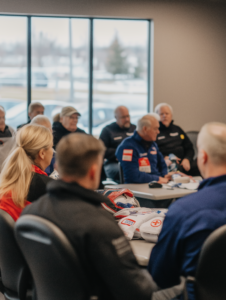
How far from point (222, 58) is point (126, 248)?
6.40 meters

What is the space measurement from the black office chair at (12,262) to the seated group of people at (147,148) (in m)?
2.13

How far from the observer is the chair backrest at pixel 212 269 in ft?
4.01

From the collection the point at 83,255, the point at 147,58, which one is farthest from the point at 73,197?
the point at 147,58

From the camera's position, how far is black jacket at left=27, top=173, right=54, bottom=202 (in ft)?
5.97

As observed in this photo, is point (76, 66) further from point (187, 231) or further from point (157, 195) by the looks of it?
point (187, 231)

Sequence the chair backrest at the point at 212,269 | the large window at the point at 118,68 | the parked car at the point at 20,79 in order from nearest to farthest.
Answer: the chair backrest at the point at 212,269 → the parked car at the point at 20,79 → the large window at the point at 118,68

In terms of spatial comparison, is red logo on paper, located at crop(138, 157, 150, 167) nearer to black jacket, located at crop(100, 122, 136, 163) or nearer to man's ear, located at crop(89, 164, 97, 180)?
black jacket, located at crop(100, 122, 136, 163)

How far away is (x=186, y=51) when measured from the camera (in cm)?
664

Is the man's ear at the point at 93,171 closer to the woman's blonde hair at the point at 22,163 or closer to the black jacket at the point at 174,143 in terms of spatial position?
the woman's blonde hair at the point at 22,163

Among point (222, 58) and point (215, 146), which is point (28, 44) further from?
point (215, 146)

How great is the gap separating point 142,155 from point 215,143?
2443 millimetres

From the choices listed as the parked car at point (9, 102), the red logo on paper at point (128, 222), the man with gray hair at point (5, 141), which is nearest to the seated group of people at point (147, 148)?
the man with gray hair at point (5, 141)

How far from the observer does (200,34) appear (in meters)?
6.67

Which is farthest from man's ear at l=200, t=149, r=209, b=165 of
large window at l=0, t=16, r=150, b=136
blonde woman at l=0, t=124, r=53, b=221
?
large window at l=0, t=16, r=150, b=136
